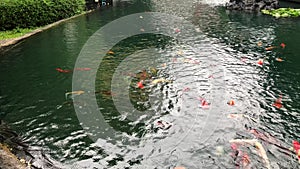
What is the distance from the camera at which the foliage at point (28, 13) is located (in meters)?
11.4

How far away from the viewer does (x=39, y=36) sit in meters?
10.5

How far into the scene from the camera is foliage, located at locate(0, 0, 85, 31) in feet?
37.6

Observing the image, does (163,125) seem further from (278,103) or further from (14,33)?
(14,33)

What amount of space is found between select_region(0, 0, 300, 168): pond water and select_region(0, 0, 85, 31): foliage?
82.5 inches

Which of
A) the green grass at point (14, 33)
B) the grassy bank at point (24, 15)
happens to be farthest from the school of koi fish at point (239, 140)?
the grassy bank at point (24, 15)

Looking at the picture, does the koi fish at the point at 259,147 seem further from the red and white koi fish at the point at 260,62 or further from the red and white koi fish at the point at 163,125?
the red and white koi fish at the point at 260,62

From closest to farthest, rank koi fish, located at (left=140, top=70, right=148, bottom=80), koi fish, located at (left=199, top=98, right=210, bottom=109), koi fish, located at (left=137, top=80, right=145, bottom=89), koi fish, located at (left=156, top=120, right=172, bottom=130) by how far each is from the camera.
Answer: koi fish, located at (left=156, top=120, right=172, bottom=130) < koi fish, located at (left=199, top=98, right=210, bottom=109) < koi fish, located at (left=137, top=80, right=145, bottom=89) < koi fish, located at (left=140, top=70, right=148, bottom=80)

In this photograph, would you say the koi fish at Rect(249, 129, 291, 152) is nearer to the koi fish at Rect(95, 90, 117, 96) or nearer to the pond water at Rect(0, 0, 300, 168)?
the pond water at Rect(0, 0, 300, 168)

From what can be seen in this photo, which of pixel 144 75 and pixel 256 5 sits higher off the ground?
pixel 256 5

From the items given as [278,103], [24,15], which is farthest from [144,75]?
[24,15]

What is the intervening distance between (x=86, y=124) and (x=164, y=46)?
4.89 metres

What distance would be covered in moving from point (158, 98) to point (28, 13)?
28.1ft

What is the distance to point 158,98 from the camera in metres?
5.70

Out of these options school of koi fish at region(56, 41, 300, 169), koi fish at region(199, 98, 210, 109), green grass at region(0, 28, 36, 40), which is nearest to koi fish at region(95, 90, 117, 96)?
school of koi fish at region(56, 41, 300, 169)
